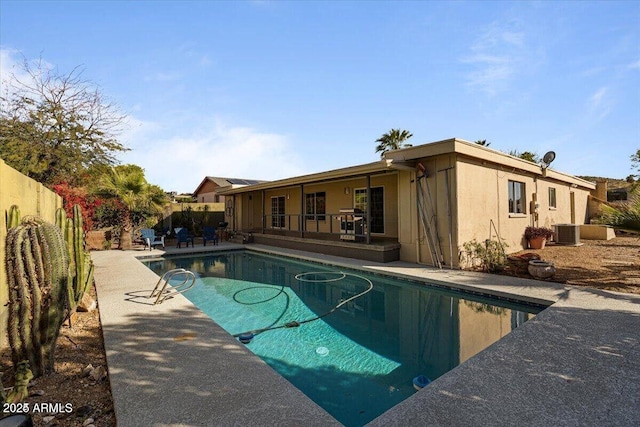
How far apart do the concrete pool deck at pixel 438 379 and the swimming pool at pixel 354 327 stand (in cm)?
66

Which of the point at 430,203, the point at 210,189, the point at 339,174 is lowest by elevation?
the point at 430,203

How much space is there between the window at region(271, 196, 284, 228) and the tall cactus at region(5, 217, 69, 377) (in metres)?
13.9

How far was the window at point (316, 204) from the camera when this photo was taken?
15083 mm

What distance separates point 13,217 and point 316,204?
12348mm

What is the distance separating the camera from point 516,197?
469 inches

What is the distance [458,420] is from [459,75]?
11330 mm

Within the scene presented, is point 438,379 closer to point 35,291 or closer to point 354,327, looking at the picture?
point 354,327

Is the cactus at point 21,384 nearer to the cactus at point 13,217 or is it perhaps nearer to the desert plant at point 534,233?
the cactus at point 13,217

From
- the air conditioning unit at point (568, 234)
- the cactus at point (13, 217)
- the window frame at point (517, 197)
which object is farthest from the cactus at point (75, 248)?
the air conditioning unit at point (568, 234)

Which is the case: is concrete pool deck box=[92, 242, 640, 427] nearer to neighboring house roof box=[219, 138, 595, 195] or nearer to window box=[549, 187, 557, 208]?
neighboring house roof box=[219, 138, 595, 195]

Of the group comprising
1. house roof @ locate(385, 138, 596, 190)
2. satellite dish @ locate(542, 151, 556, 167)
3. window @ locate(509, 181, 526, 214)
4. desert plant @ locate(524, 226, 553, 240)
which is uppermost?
satellite dish @ locate(542, 151, 556, 167)

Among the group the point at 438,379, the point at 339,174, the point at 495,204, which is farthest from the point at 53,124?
the point at 495,204

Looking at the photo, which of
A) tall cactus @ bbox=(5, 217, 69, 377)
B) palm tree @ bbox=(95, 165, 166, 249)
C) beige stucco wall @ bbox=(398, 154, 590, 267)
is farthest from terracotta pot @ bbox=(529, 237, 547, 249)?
palm tree @ bbox=(95, 165, 166, 249)

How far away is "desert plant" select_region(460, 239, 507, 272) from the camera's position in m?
8.62
